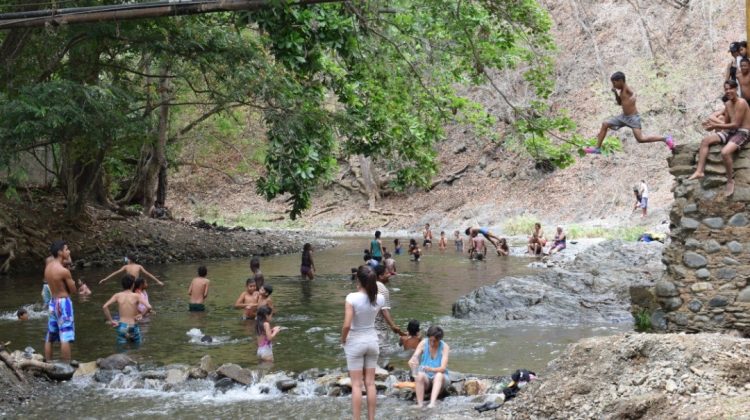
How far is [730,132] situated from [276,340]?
26.4ft

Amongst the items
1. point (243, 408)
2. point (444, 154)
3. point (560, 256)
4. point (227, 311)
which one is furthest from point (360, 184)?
point (243, 408)

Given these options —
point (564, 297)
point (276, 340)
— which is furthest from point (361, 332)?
point (564, 297)

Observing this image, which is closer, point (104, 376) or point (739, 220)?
point (739, 220)

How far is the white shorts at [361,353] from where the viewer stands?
8.04 meters

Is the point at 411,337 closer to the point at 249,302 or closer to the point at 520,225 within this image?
the point at 249,302

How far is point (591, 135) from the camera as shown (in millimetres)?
40656

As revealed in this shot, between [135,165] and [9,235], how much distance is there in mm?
12825

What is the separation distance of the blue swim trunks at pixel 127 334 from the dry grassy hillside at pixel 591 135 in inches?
761

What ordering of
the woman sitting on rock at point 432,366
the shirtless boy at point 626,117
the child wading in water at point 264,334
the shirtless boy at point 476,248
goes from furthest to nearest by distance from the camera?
the shirtless boy at point 476,248 < the child wading in water at point 264,334 < the shirtless boy at point 626,117 < the woman sitting on rock at point 432,366

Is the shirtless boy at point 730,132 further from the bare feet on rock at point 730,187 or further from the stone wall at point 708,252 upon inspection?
the stone wall at point 708,252

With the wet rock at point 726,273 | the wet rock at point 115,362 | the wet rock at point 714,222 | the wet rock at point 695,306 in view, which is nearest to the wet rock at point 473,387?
the wet rock at point 695,306

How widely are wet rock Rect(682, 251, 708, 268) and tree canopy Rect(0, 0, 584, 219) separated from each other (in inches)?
101

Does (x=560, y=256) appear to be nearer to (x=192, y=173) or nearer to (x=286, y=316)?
(x=286, y=316)

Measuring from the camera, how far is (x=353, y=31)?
46.2 ft
